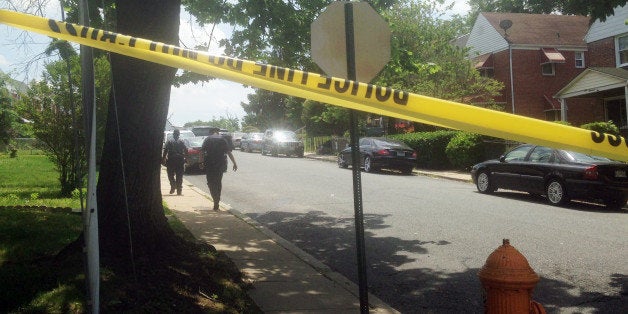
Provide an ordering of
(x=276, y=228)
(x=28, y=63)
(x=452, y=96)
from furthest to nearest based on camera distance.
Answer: (x=452, y=96), (x=276, y=228), (x=28, y=63)

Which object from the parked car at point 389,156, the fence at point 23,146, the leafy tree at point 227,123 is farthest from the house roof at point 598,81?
the leafy tree at point 227,123

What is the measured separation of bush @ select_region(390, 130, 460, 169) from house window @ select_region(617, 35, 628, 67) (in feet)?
39.2

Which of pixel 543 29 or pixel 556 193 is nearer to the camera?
pixel 556 193

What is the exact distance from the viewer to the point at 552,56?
3522 cm

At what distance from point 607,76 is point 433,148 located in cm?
942

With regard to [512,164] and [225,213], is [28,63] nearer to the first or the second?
[225,213]

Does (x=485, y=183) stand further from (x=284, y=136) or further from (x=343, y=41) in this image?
(x=284, y=136)

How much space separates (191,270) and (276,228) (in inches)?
187

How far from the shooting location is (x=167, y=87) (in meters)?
5.92

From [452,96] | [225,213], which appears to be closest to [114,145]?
[225,213]

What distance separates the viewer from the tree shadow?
5.50 metres

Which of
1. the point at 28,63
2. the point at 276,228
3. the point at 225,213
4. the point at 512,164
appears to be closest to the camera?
the point at 28,63

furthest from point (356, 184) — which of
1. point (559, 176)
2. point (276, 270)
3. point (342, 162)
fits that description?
point (342, 162)

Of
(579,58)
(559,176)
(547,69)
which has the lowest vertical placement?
(559,176)
